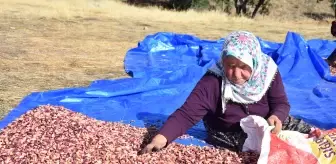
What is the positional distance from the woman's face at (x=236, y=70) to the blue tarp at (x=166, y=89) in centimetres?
82

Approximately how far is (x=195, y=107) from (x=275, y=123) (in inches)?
22.0

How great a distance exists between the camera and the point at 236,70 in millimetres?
3301

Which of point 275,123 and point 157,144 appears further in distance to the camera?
point 275,123

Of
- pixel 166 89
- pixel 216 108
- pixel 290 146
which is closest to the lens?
pixel 290 146

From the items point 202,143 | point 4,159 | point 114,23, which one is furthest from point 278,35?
point 4,159

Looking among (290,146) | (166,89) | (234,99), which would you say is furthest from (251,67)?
(166,89)

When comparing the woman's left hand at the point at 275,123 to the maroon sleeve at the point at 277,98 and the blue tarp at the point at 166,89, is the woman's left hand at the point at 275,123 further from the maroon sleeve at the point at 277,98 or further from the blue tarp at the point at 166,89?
the blue tarp at the point at 166,89

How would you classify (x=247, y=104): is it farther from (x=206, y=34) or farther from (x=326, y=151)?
(x=206, y=34)

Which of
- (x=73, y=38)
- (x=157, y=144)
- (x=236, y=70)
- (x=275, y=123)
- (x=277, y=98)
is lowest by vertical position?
(x=73, y=38)

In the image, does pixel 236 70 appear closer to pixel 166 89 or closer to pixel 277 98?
pixel 277 98

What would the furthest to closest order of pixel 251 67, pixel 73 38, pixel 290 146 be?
pixel 73 38, pixel 251 67, pixel 290 146

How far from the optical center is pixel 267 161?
310 centimetres

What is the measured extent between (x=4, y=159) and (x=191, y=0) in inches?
896

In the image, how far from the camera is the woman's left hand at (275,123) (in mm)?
3316
